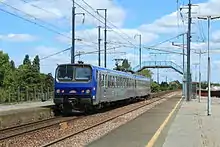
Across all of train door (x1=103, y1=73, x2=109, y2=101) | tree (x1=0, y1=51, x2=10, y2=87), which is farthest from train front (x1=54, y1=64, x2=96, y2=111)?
tree (x1=0, y1=51, x2=10, y2=87)

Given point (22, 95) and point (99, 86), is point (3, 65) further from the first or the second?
point (99, 86)

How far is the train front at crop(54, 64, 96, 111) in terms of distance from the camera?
91.6 ft

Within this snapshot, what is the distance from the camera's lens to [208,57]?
2753 cm

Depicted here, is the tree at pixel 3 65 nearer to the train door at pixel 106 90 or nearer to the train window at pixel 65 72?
the train door at pixel 106 90

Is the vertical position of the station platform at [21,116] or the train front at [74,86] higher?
the train front at [74,86]

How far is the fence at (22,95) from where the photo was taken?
4800 centimetres

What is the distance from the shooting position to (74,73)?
1123 inches

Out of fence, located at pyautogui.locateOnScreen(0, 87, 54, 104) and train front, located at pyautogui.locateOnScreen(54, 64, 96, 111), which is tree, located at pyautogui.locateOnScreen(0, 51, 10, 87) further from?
train front, located at pyautogui.locateOnScreen(54, 64, 96, 111)

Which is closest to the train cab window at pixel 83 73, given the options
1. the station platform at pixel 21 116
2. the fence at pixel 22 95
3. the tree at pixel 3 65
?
the station platform at pixel 21 116

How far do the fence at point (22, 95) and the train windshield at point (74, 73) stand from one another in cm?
1954

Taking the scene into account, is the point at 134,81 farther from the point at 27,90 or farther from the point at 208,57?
the point at 208,57

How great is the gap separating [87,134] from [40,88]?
43094 millimetres

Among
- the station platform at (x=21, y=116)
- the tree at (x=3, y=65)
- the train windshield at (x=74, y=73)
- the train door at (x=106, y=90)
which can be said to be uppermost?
the tree at (x=3, y=65)

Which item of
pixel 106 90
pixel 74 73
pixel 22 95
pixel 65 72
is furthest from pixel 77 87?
pixel 22 95
